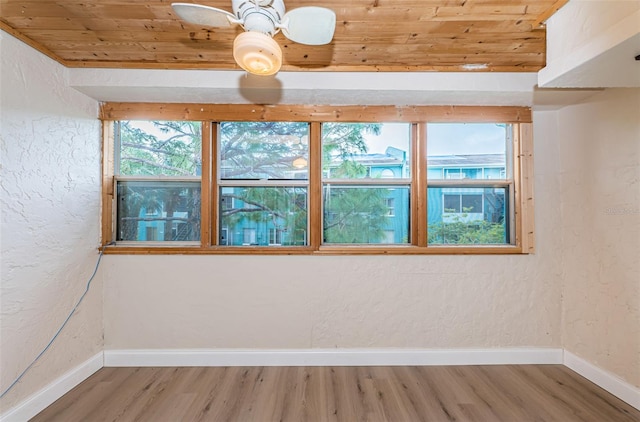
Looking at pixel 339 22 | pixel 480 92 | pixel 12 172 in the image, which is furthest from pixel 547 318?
pixel 12 172

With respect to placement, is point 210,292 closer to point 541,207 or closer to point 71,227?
point 71,227

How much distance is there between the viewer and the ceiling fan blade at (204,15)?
1.18 m

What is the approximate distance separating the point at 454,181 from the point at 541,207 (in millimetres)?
785

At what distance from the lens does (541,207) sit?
98.6 inches

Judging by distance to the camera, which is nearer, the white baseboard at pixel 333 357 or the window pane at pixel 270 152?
the white baseboard at pixel 333 357

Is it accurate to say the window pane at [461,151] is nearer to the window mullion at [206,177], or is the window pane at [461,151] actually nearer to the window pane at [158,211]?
the window mullion at [206,177]

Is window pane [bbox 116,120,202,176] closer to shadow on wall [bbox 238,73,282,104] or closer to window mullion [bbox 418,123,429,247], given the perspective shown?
shadow on wall [bbox 238,73,282,104]

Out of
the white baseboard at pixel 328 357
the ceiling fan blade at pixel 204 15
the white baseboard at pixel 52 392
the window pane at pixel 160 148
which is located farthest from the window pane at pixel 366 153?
the white baseboard at pixel 52 392

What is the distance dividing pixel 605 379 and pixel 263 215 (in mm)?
3016

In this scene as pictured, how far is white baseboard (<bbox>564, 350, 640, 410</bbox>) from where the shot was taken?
1938 millimetres

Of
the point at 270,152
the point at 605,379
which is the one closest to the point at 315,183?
the point at 270,152

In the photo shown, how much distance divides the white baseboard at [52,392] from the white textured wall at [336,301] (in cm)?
21

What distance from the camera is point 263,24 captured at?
1328mm

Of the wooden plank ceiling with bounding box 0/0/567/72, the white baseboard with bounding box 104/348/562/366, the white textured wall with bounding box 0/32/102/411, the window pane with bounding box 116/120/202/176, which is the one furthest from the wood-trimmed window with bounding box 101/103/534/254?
the white baseboard with bounding box 104/348/562/366
